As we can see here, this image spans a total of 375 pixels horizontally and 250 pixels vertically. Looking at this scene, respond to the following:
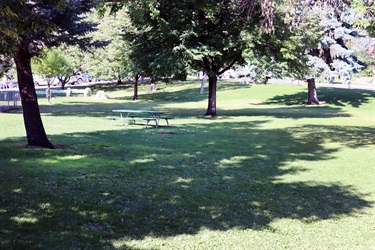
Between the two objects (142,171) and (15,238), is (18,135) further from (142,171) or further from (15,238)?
(15,238)

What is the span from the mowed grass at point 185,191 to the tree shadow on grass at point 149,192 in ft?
0.07

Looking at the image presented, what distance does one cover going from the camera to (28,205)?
747 centimetres

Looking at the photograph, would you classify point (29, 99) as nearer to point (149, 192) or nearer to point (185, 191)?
point (149, 192)

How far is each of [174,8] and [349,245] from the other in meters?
20.3

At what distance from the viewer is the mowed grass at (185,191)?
21.5 feet

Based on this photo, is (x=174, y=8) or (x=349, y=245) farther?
(x=174, y=8)

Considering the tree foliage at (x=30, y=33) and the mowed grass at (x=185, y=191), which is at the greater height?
the tree foliage at (x=30, y=33)

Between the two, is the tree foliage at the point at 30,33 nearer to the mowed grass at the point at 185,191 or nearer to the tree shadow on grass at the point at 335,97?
the mowed grass at the point at 185,191

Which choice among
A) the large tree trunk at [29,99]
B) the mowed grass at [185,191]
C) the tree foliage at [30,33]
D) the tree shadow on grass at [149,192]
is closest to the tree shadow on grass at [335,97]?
the tree foliage at [30,33]

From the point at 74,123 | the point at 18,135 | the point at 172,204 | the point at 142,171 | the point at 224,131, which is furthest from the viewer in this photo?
the point at 74,123

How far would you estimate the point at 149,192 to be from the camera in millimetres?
8891

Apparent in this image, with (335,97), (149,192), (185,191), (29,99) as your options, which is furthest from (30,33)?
(335,97)

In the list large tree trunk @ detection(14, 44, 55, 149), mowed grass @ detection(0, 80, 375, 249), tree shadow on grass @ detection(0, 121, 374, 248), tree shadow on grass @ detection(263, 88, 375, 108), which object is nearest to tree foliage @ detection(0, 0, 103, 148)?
large tree trunk @ detection(14, 44, 55, 149)

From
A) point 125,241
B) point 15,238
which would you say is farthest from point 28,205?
point 125,241
